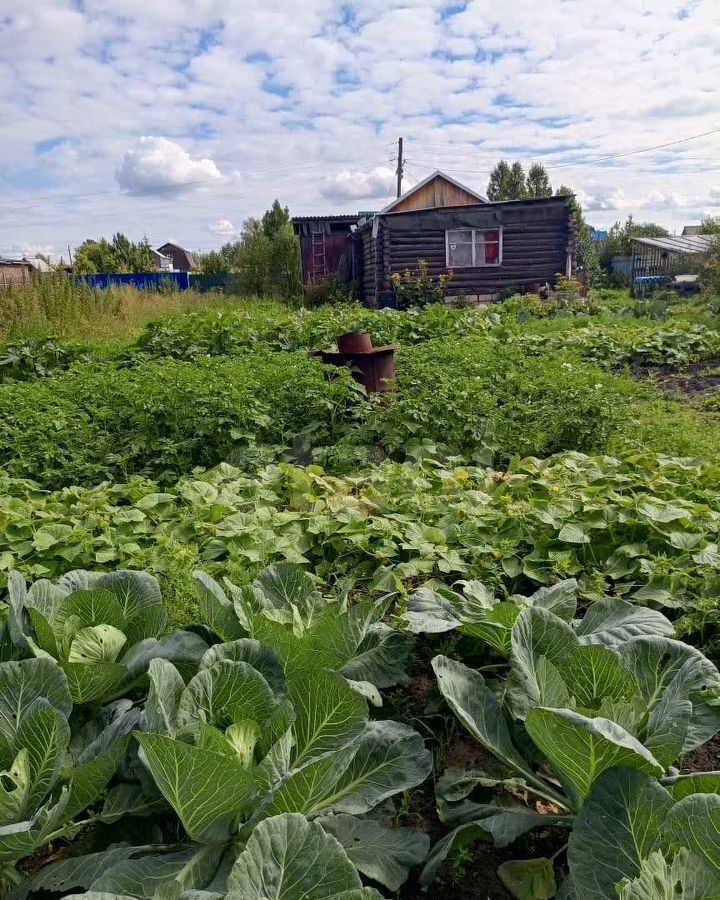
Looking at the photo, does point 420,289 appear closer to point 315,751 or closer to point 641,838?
point 315,751

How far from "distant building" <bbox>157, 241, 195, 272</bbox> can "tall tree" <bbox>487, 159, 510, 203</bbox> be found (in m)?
27.7

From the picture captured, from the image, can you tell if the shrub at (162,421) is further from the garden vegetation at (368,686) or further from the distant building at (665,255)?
the distant building at (665,255)

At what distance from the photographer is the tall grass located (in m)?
10.2

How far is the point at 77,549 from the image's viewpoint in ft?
9.32

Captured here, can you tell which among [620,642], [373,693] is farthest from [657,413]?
[373,693]

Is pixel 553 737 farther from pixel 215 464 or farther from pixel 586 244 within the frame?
pixel 586 244

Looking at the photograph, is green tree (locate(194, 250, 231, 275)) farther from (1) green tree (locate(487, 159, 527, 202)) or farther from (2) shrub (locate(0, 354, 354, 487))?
(2) shrub (locate(0, 354, 354, 487))

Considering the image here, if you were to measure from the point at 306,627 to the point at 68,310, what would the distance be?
11.0 metres

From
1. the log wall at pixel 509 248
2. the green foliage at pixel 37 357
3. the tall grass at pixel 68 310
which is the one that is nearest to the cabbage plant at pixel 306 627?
the green foliage at pixel 37 357

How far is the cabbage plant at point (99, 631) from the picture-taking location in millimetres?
1582

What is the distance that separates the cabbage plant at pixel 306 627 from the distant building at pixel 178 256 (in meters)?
62.5

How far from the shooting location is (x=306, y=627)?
1.85 m

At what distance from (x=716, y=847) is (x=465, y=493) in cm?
216

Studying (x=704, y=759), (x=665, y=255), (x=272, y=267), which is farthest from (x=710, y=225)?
(x=704, y=759)
